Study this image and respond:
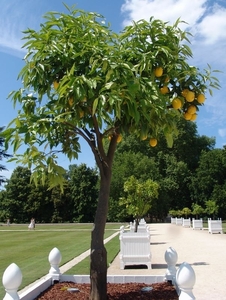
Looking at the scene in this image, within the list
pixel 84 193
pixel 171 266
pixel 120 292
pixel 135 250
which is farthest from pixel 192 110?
pixel 84 193

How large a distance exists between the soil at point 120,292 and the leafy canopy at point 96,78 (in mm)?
1945

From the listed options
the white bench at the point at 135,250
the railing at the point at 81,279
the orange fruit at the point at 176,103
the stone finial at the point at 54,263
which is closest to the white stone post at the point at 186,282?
the railing at the point at 81,279

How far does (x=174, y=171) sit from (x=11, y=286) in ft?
182

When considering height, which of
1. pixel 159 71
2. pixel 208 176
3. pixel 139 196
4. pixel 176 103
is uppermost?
pixel 208 176

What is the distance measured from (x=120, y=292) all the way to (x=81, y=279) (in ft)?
3.48

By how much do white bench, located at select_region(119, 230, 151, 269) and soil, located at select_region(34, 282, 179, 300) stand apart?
5274 millimetres

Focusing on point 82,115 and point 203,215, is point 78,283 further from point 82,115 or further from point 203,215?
point 203,215

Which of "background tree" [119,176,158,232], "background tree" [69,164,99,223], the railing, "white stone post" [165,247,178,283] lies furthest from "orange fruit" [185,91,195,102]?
"background tree" [69,164,99,223]

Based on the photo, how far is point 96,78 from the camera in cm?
350

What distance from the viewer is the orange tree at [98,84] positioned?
11.6 ft

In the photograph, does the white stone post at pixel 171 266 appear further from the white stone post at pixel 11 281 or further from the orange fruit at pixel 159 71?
the orange fruit at pixel 159 71

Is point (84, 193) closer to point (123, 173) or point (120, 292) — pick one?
point (123, 173)

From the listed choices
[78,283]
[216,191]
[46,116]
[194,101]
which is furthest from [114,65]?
[216,191]

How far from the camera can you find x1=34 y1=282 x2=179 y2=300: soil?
5074mm
